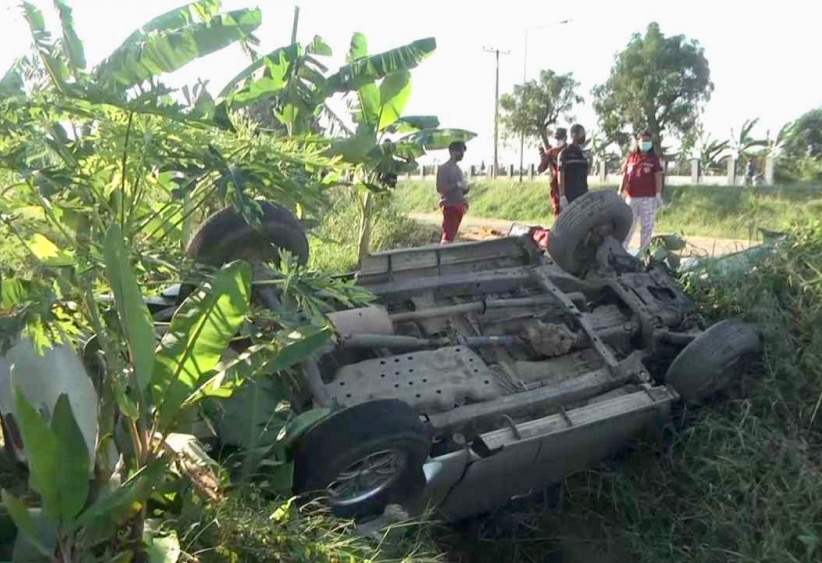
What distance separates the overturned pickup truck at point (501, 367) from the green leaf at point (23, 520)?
3.90 ft

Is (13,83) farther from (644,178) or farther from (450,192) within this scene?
(644,178)

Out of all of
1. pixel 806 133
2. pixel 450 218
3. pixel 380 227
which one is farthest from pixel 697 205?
pixel 806 133

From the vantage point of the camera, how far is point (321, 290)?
3.27 m

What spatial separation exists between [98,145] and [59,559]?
139 cm

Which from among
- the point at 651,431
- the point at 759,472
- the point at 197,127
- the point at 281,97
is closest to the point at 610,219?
the point at 651,431

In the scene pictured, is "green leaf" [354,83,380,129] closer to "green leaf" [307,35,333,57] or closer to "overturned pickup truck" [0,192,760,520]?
"green leaf" [307,35,333,57]

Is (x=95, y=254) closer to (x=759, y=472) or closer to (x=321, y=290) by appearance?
(x=321, y=290)

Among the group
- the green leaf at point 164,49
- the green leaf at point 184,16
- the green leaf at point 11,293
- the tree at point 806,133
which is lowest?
the tree at point 806,133

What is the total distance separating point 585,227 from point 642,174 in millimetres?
4331

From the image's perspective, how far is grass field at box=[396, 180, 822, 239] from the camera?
666 centimetres

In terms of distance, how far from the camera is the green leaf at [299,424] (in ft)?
11.3

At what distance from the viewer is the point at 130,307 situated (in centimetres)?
269

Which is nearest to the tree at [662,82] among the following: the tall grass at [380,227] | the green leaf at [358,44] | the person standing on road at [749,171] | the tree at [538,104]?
the tree at [538,104]

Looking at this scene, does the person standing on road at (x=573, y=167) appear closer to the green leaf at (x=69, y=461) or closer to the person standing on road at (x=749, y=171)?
the green leaf at (x=69, y=461)
